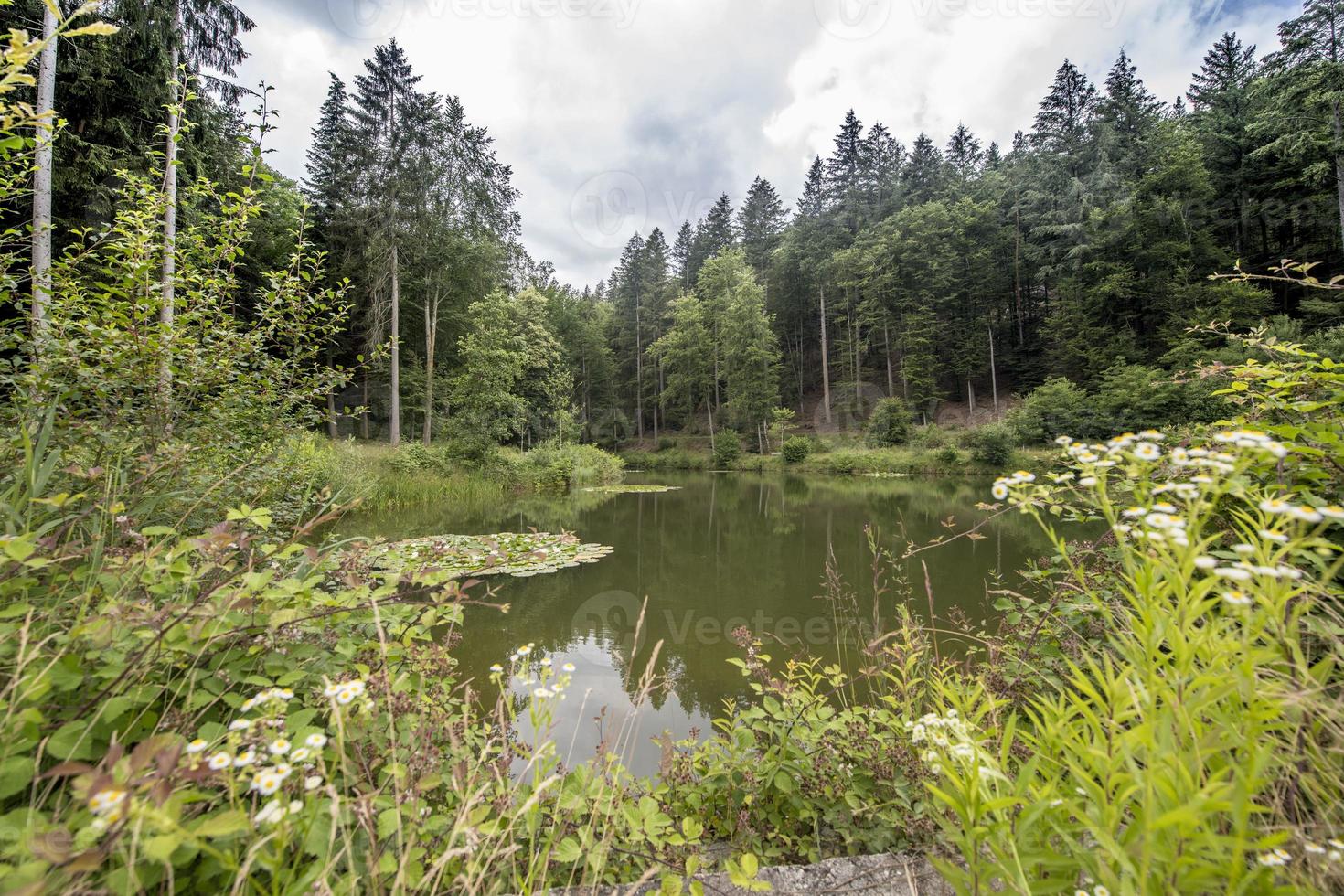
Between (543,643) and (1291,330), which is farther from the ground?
(1291,330)

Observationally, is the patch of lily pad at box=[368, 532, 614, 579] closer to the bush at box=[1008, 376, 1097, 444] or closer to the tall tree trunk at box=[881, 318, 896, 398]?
the bush at box=[1008, 376, 1097, 444]

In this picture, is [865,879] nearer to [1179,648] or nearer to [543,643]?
[1179,648]

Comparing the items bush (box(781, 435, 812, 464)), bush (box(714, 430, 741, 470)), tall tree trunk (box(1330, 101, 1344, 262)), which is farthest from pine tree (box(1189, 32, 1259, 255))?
bush (box(714, 430, 741, 470))

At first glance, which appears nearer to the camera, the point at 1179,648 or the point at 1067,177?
the point at 1179,648

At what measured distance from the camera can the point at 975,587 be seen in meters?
5.23

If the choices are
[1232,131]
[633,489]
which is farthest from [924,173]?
[633,489]

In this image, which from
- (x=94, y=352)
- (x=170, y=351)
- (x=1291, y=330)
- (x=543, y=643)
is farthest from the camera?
(x=1291, y=330)

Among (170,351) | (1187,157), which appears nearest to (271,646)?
(170,351)

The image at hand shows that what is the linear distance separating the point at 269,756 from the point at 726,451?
27.4 meters

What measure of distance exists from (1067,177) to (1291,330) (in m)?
14.5

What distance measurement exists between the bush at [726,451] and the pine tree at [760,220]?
1572 cm

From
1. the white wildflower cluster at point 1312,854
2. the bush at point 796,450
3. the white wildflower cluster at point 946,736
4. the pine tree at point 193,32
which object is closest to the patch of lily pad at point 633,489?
the bush at point 796,450

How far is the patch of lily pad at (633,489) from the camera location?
54.9 feet

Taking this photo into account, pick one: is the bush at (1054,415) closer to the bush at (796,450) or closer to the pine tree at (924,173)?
the bush at (796,450)
